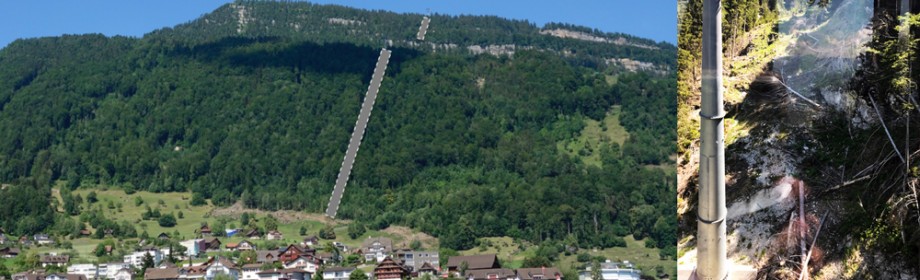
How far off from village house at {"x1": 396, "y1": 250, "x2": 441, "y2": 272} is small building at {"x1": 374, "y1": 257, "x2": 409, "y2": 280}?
0.30 meters

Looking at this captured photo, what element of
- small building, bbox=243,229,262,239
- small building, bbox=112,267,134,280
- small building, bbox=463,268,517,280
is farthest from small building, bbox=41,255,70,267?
small building, bbox=463,268,517,280

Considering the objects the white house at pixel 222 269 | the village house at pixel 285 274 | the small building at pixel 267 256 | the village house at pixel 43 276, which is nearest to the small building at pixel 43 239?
the village house at pixel 43 276

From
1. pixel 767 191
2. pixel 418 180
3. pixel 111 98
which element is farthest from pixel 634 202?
pixel 111 98

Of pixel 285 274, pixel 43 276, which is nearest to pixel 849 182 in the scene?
pixel 285 274

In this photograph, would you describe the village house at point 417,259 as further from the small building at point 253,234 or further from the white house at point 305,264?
the small building at point 253,234

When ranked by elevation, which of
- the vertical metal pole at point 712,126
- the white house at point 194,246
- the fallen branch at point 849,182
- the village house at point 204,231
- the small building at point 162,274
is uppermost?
the vertical metal pole at point 712,126

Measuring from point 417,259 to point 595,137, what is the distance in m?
9.52

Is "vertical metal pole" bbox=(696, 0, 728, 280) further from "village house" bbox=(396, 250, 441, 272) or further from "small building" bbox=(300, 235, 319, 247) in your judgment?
"small building" bbox=(300, 235, 319, 247)

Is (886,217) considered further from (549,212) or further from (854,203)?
(549,212)

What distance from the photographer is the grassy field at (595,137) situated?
1262 inches

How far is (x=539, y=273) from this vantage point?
2367 centimetres

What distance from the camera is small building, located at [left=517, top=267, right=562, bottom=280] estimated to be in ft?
76.5

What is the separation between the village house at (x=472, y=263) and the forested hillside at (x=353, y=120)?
568 millimetres

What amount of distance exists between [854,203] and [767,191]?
0.41 meters
